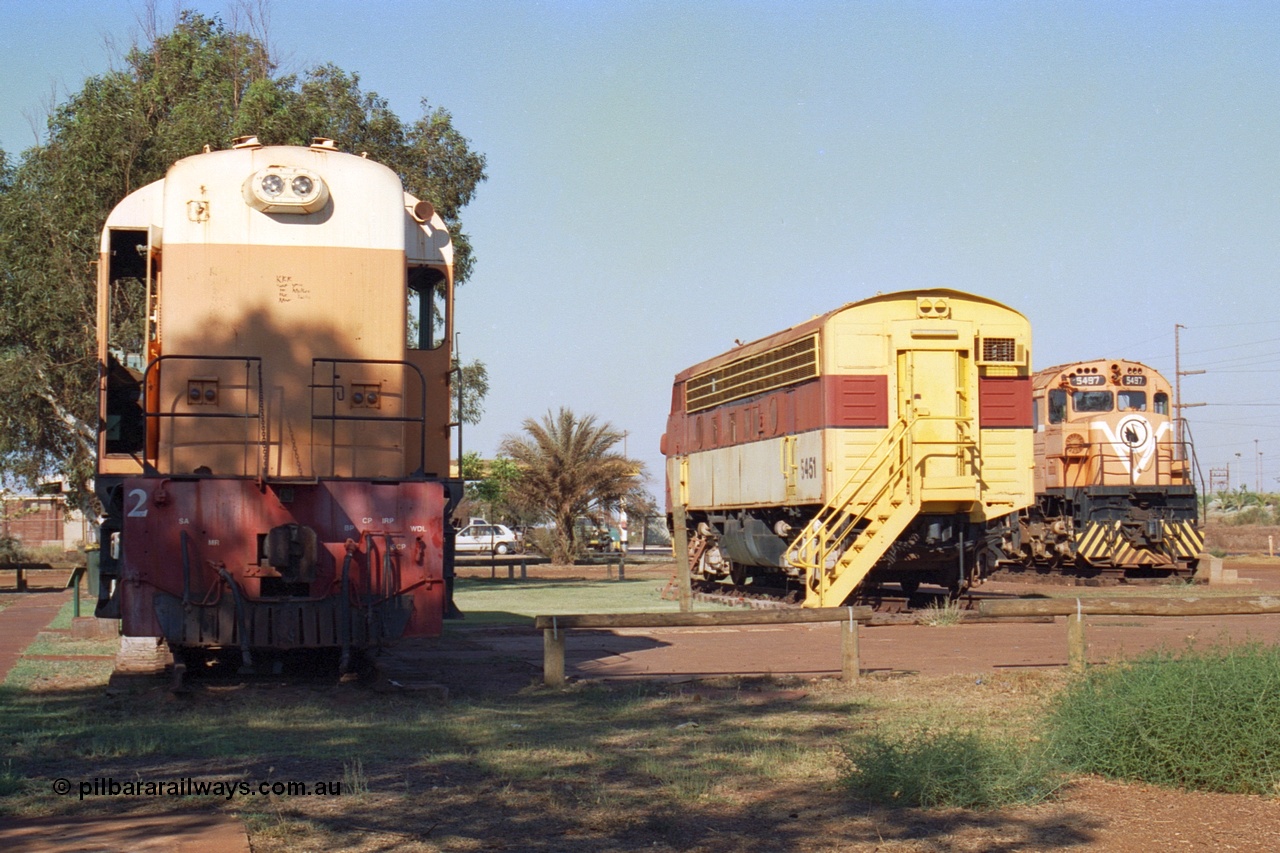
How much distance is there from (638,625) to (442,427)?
2.64 m

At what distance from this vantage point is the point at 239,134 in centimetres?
2455

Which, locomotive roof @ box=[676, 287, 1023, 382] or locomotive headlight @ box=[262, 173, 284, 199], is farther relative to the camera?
locomotive roof @ box=[676, 287, 1023, 382]

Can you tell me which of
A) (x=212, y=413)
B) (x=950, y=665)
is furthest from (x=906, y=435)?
(x=212, y=413)

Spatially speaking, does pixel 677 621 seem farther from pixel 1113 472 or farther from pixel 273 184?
pixel 1113 472

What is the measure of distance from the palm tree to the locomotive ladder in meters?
22.0

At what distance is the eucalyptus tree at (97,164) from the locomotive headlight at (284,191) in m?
12.3

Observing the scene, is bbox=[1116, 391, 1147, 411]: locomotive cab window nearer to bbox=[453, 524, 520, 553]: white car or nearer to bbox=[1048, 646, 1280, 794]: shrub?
bbox=[1048, 646, 1280, 794]: shrub

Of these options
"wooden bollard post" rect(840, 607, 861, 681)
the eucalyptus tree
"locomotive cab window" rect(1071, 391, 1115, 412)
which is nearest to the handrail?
"wooden bollard post" rect(840, 607, 861, 681)

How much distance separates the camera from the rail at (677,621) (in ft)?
38.0

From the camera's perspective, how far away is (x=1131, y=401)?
92.7ft

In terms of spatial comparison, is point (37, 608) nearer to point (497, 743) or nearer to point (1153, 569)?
point (497, 743)

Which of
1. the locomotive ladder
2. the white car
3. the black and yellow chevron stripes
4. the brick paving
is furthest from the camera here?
the white car

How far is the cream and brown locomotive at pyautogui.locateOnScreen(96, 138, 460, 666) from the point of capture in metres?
10.4

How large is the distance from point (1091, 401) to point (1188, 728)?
21.9 m
